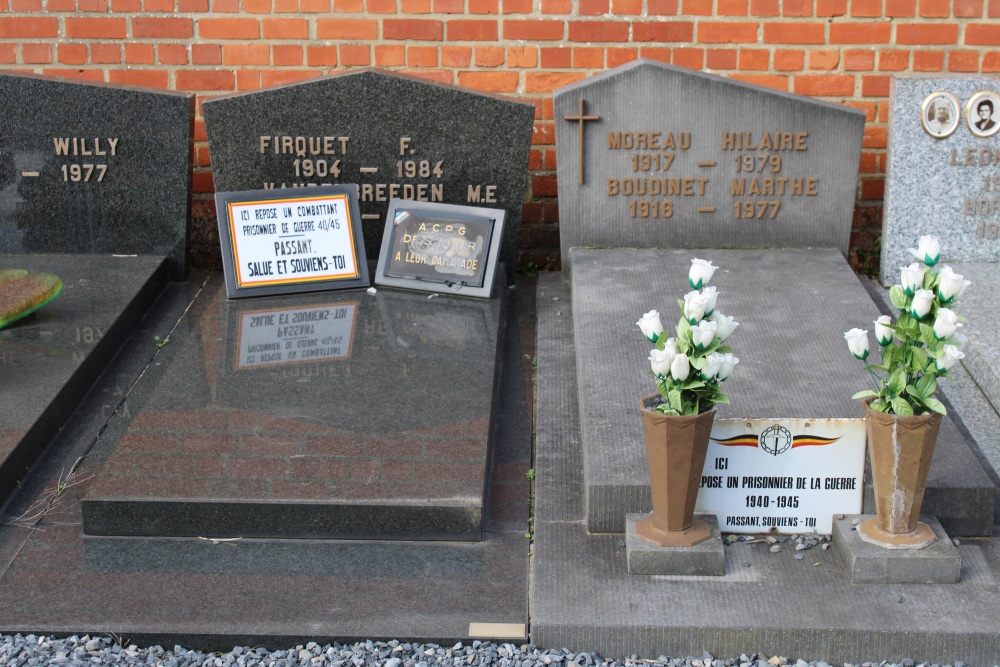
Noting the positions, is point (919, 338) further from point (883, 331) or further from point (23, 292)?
point (23, 292)

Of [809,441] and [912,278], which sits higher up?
[912,278]

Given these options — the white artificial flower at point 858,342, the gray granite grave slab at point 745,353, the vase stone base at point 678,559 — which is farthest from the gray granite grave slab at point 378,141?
the white artificial flower at point 858,342

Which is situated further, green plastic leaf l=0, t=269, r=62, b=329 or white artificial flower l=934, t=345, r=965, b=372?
green plastic leaf l=0, t=269, r=62, b=329

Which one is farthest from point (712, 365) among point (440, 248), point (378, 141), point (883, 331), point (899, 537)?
point (378, 141)

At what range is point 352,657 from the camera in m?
2.70

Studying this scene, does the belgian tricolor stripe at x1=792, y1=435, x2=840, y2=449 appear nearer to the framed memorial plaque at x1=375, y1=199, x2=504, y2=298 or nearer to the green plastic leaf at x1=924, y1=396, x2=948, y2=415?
the green plastic leaf at x1=924, y1=396, x2=948, y2=415

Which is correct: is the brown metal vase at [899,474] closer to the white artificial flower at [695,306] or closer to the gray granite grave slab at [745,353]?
the gray granite grave slab at [745,353]

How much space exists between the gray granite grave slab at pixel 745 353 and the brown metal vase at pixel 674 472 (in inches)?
6.7

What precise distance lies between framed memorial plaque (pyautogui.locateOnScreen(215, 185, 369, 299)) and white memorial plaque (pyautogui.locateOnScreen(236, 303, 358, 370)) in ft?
0.67

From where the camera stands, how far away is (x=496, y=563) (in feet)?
9.98

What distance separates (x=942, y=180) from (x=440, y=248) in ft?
7.32

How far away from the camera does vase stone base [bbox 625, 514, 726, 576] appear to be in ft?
9.52

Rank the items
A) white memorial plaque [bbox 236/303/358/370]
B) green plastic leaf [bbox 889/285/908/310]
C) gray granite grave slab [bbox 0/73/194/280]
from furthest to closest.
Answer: gray granite grave slab [bbox 0/73/194/280], white memorial plaque [bbox 236/303/358/370], green plastic leaf [bbox 889/285/908/310]

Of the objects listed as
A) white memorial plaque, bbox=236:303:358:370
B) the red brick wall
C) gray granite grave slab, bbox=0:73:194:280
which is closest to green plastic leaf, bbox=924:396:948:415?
white memorial plaque, bbox=236:303:358:370
